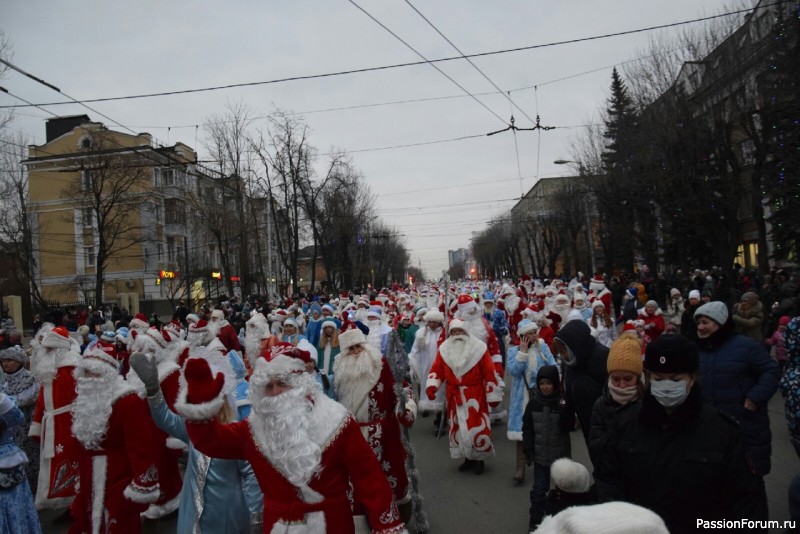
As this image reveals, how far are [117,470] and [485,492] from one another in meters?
3.80

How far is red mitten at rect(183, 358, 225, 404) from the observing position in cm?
311

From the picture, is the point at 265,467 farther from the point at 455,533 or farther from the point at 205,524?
the point at 455,533

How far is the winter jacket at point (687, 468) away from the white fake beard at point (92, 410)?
3807 millimetres

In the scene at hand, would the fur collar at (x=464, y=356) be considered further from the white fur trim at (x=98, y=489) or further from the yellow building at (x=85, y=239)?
the yellow building at (x=85, y=239)

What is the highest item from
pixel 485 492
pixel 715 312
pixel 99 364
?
pixel 715 312

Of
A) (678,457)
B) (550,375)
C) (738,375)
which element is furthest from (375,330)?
(678,457)

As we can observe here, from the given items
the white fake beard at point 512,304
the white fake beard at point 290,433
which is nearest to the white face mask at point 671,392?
the white fake beard at point 290,433

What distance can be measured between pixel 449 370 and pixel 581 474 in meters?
4.04

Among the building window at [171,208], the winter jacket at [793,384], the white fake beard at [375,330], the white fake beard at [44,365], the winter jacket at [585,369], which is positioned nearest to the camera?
the winter jacket at [585,369]

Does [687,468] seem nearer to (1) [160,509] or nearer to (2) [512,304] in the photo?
(1) [160,509]

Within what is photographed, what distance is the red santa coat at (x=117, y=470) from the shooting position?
188 inches

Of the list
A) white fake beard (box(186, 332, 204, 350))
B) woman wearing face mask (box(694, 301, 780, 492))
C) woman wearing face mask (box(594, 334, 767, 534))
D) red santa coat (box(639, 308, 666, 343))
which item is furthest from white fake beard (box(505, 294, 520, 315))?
woman wearing face mask (box(594, 334, 767, 534))

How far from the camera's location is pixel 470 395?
298 inches

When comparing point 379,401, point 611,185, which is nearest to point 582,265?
point 611,185
